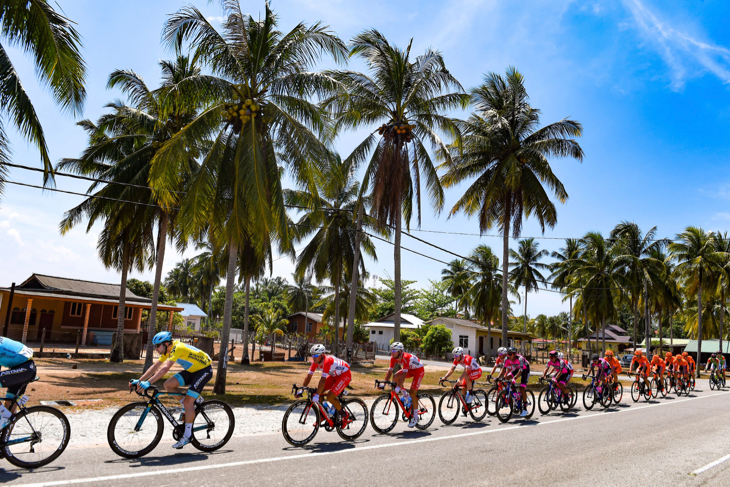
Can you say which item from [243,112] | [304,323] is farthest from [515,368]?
[304,323]

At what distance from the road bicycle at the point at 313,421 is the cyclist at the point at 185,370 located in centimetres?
140

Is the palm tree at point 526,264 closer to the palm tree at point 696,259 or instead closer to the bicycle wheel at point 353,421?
the palm tree at point 696,259

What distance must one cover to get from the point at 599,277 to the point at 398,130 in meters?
34.1

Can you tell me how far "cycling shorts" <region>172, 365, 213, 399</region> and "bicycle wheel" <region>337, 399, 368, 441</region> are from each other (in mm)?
2406

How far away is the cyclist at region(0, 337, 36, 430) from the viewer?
6.00m

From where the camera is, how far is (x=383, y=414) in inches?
364

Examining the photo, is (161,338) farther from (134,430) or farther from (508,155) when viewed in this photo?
(508,155)

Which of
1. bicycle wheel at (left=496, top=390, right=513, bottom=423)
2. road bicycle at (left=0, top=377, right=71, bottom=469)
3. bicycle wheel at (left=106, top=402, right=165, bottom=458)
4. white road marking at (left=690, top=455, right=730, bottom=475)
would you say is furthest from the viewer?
bicycle wheel at (left=496, top=390, right=513, bottom=423)

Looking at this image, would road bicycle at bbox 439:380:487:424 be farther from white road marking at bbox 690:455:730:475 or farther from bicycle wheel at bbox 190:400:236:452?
bicycle wheel at bbox 190:400:236:452

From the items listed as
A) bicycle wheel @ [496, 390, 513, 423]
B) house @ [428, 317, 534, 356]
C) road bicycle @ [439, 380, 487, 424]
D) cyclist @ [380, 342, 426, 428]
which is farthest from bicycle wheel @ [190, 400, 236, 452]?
house @ [428, 317, 534, 356]

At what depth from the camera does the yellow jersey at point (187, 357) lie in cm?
685

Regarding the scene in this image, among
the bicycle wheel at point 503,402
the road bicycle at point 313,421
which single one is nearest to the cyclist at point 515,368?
the bicycle wheel at point 503,402

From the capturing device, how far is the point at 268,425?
9.67 metres

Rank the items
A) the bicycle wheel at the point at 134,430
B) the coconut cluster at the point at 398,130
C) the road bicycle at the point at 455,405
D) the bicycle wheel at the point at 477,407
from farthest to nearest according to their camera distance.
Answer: the coconut cluster at the point at 398,130
the bicycle wheel at the point at 477,407
the road bicycle at the point at 455,405
the bicycle wheel at the point at 134,430
